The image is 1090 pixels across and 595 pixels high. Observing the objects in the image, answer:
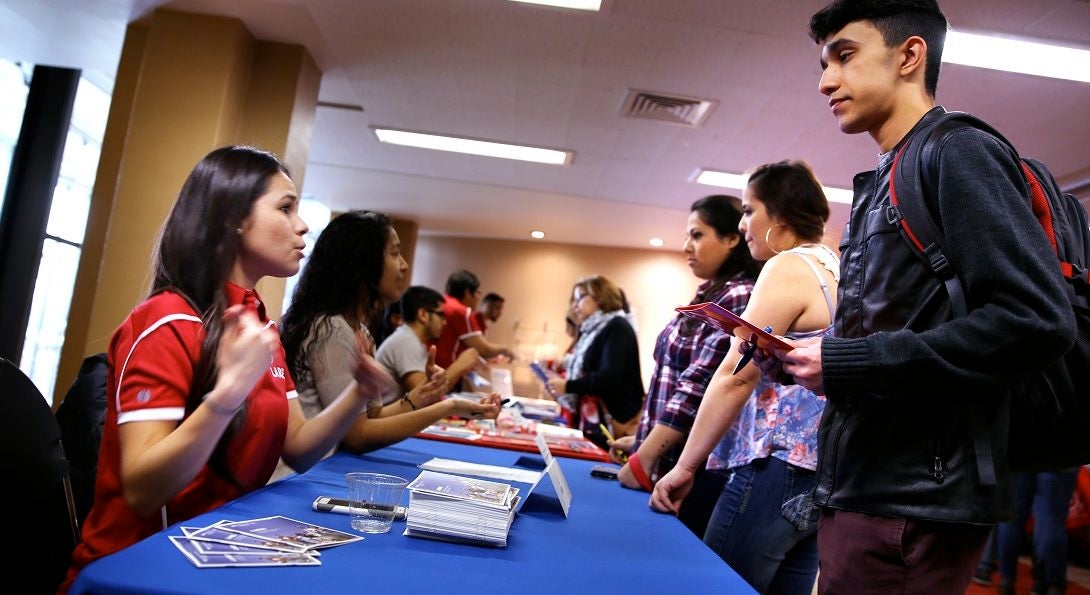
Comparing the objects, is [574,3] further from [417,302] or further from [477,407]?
[477,407]

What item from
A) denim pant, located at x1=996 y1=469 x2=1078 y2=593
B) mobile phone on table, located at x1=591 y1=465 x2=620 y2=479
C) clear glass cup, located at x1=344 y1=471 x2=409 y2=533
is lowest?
denim pant, located at x1=996 y1=469 x2=1078 y2=593

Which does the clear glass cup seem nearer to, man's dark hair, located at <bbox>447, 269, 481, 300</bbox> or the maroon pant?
the maroon pant

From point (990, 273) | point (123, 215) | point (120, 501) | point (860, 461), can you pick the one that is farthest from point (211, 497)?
point (123, 215)

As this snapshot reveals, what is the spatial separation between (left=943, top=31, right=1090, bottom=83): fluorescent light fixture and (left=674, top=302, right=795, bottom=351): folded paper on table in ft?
10.2

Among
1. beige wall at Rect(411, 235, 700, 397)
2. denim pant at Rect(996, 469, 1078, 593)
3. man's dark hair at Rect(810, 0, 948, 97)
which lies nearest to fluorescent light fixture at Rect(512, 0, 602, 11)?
man's dark hair at Rect(810, 0, 948, 97)

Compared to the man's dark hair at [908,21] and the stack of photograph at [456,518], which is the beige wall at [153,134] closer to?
the stack of photograph at [456,518]

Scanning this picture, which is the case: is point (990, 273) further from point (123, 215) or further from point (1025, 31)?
point (123, 215)

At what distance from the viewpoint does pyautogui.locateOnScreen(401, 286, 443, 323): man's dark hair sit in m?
3.63

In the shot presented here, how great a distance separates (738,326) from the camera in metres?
1.09

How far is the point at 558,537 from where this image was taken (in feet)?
4.00

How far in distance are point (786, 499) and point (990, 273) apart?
80cm

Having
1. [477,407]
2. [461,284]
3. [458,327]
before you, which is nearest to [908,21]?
[477,407]

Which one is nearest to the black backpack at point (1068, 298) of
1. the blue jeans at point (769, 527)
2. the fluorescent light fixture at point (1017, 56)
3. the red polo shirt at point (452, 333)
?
the blue jeans at point (769, 527)

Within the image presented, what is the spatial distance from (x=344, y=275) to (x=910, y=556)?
190 centimetres
